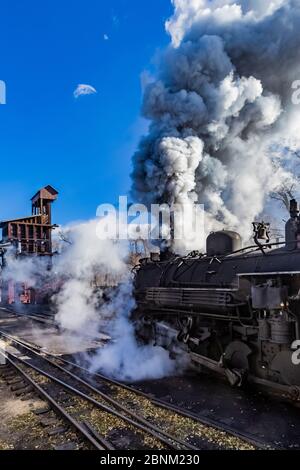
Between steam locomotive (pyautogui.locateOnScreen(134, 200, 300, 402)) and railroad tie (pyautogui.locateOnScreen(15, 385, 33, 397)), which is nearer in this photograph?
steam locomotive (pyautogui.locateOnScreen(134, 200, 300, 402))

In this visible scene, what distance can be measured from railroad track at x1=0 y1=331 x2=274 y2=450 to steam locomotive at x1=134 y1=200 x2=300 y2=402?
44.6 inches

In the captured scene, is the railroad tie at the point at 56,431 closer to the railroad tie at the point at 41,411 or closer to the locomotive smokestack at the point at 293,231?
the railroad tie at the point at 41,411

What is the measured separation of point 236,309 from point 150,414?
2177 millimetres

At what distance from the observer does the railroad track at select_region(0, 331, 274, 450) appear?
454 cm

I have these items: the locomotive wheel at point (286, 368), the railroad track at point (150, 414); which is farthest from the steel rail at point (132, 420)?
the locomotive wheel at point (286, 368)

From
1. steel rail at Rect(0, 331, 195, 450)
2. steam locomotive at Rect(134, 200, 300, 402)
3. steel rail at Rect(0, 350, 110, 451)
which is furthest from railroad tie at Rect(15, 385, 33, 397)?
steam locomotive at Rect(134, 200, 300, 402)

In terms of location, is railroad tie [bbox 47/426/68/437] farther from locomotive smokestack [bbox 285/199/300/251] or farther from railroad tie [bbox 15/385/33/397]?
locomotive smokestack [bbox 285/199/300/251]

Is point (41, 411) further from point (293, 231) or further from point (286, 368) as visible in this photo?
point (293, 231)

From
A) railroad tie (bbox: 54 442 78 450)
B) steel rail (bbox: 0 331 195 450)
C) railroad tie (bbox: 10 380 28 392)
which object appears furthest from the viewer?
railroad tie (bbox: 10 380 28 392)

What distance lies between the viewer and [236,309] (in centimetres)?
616

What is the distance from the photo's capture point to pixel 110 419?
5.47 metres

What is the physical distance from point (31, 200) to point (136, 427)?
101 feet
